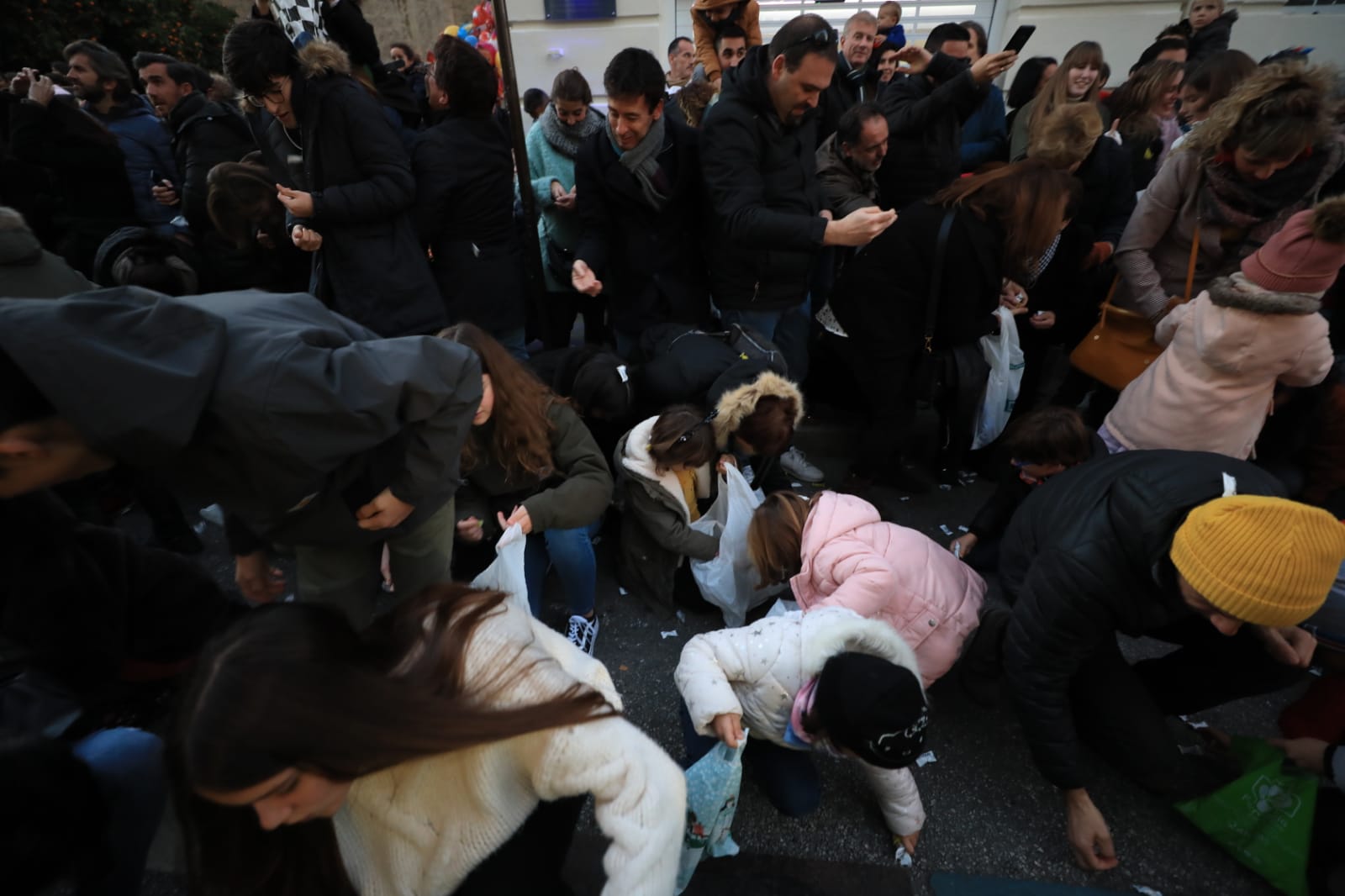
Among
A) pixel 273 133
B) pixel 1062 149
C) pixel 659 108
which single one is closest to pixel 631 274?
pixel 659 108

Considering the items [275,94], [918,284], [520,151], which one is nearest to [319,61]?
[275,94]

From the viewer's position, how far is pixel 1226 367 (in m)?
2.37

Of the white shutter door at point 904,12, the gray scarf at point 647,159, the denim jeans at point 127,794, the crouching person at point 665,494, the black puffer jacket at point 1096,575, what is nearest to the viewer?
the denim jeans at point 127,794

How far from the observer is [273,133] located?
3.06m

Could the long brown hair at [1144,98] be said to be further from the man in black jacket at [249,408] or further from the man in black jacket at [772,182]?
the man in black jacket at [249,408]

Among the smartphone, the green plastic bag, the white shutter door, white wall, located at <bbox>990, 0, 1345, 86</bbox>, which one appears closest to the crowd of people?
the green plastic bag

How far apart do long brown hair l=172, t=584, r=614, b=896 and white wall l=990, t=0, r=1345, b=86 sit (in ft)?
28.0

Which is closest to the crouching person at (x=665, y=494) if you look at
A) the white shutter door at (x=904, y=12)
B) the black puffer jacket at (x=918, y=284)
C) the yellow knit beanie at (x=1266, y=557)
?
the black puffer jacket at (x=918, y=284)

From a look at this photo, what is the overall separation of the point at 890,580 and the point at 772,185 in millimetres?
1837

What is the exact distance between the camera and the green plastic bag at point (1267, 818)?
1.77 metres

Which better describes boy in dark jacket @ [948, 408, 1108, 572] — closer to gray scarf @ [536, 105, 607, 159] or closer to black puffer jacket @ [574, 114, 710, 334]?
black puffer jacket @ [574, 114, 710, 334]

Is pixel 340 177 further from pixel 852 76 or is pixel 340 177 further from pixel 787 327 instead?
pixel 852 76

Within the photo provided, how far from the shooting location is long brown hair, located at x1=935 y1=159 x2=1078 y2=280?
2578mm

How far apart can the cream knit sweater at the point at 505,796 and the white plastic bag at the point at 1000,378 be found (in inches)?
101
